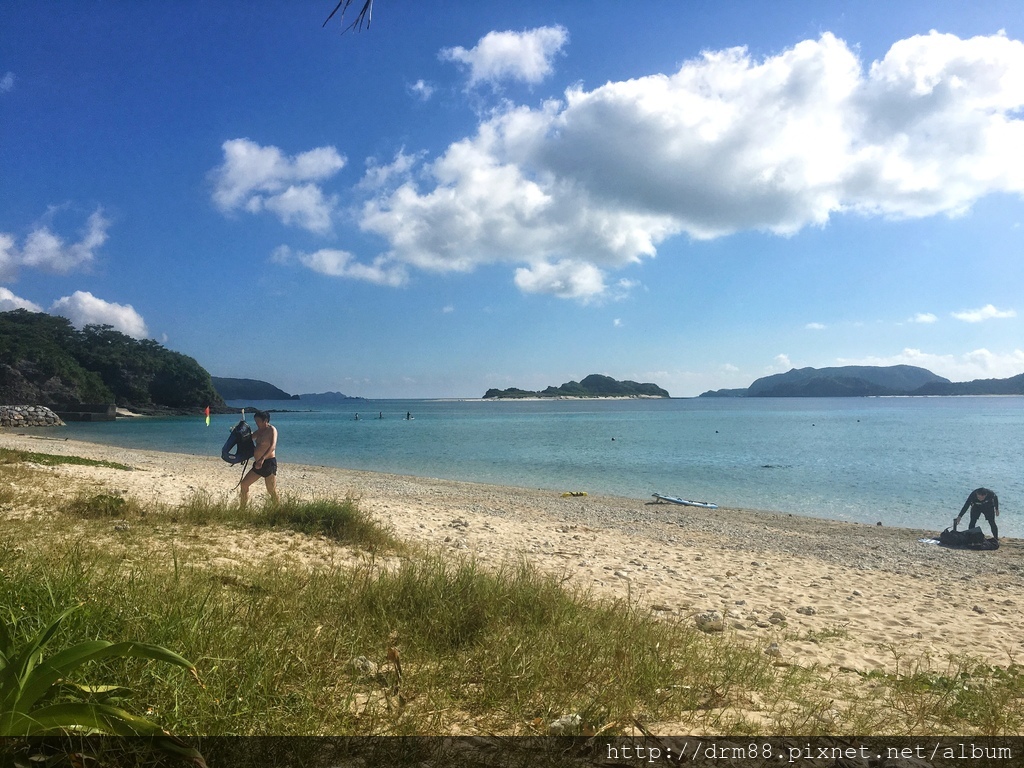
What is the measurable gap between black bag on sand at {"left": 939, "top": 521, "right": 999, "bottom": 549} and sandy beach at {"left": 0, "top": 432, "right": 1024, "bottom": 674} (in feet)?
1.14

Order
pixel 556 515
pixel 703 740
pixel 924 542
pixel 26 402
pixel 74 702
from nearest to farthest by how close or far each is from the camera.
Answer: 1. pixel 74 702
2. pixel 703 740
3. pixel 924 542
4. pixel 556 515
5. pixel 26 402

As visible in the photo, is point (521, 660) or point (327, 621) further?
point (327, 621)

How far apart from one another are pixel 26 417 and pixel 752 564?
253 feet

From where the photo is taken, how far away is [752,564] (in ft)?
37.1

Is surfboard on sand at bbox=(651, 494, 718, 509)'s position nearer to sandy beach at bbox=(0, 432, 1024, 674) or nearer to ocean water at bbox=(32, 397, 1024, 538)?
sandy beach at bbox=(0, 432, 1024, 674)

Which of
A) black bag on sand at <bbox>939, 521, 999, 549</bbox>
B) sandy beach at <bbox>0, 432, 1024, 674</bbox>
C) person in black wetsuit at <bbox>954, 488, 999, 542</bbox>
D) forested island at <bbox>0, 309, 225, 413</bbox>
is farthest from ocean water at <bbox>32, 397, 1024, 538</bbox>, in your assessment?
forested island at <bbox>0, 309, 225, 413</bbox>

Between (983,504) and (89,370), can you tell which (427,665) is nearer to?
(983,504)

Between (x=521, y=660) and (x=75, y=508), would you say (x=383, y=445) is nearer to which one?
(x=75, y=508)

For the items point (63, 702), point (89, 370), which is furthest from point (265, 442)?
point (89, 370)

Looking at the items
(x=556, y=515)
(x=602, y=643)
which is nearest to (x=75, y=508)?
(x=602, y=643)

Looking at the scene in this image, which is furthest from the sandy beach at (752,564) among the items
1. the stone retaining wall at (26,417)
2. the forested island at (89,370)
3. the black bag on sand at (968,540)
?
the forested island at (89,370)

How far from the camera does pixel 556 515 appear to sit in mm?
17203

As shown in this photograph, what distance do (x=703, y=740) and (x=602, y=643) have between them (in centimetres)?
103

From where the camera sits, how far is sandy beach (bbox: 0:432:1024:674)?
22.0ft
